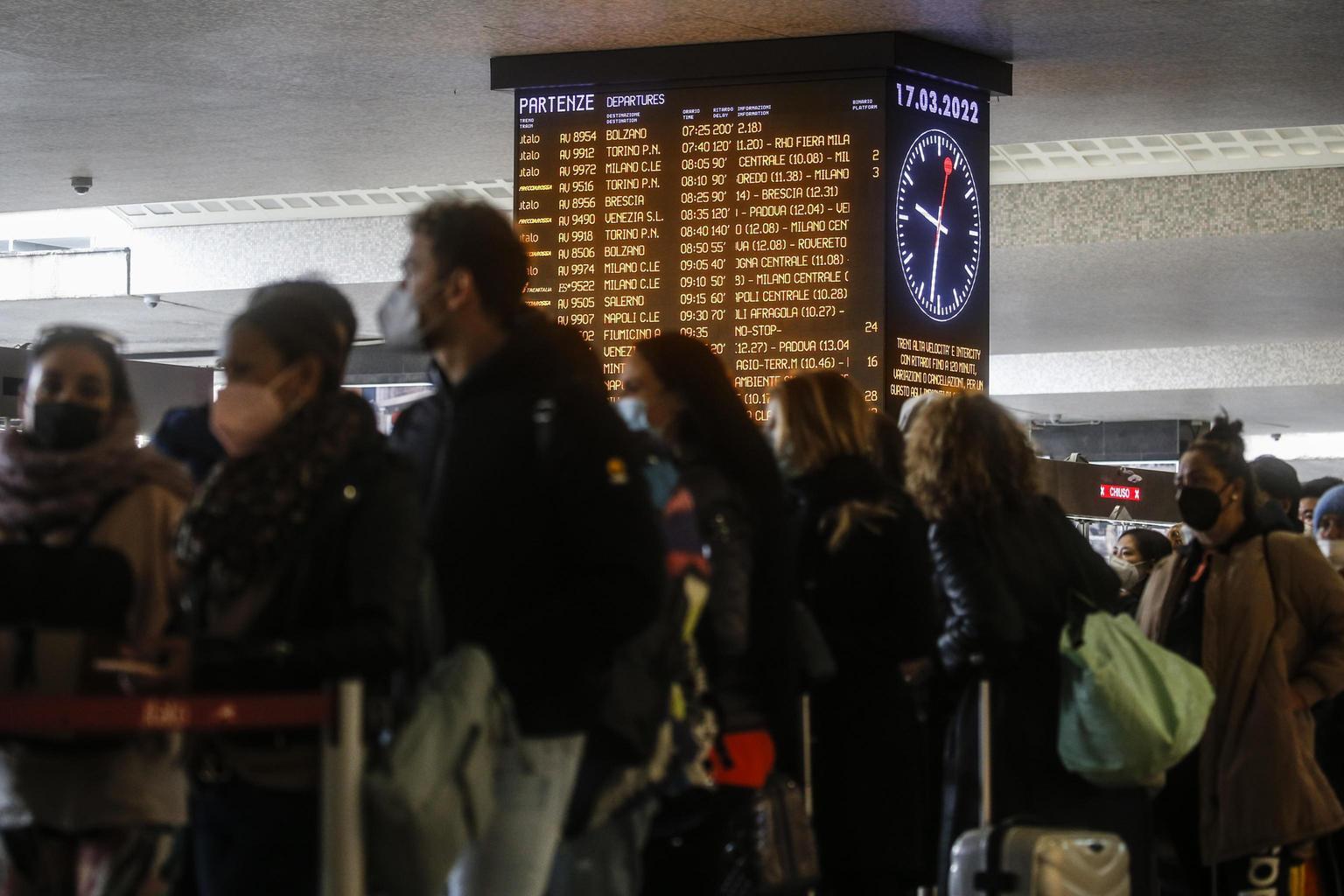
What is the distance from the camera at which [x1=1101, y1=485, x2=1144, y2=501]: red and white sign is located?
29.0 ft

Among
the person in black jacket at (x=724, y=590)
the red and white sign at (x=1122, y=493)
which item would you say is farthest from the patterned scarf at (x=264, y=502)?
the red and white sign at (x=1122, y=493)

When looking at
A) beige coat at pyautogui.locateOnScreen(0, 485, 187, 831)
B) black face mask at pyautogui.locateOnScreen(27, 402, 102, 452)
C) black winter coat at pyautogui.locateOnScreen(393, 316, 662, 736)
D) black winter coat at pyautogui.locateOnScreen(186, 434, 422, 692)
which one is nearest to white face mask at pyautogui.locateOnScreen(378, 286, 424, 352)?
black winter coat at pyautogui.locateOnScreen(393, 316, 662, 736)

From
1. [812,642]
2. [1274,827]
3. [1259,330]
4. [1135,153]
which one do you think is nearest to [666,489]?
[812,642]

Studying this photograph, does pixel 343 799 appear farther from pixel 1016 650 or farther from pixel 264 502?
pixel 1016 650

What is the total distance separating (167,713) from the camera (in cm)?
210

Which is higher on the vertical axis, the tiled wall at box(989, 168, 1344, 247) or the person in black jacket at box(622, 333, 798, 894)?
the tiled wall at box(989, 168, 1344, 247)

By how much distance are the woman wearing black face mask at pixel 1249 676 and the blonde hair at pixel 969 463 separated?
2.13 ft

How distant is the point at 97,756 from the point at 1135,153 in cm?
848

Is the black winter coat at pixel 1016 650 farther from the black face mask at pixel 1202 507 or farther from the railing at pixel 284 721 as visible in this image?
the railing at pixel 284 721

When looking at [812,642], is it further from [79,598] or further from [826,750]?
[79,598]

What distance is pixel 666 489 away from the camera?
2.76m

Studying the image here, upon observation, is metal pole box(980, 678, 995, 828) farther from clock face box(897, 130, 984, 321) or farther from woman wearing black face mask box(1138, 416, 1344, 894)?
clock face box(897, 130, 984, 321)

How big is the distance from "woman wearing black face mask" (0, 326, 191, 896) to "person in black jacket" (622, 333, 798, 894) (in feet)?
2.70

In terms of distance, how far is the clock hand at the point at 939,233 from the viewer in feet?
23.4
